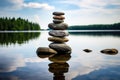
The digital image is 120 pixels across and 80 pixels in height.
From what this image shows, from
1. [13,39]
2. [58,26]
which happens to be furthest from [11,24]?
[58,26]

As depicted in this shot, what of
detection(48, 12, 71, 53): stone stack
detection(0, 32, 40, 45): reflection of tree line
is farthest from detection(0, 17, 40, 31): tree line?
detection(48, 12, 71, 53): stone stack

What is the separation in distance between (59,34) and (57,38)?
81cm

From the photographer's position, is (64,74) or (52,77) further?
(64,74)

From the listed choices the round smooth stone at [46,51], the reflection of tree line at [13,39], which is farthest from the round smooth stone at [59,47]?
the reflection of tree line at [13,39]

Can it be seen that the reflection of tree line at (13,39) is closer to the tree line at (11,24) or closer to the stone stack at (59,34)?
the stone stack at (59,34)

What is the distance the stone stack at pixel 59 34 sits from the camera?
34875mm

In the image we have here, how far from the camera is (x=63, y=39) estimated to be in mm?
35344

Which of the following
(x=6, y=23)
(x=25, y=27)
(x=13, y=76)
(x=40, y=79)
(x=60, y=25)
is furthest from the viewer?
(x=25, y=27)

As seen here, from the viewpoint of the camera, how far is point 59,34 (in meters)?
35.6

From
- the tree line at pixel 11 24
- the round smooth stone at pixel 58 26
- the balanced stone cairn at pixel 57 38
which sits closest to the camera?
the balanced stone cairn at pixel 57 38

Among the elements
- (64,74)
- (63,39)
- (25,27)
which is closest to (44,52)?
(63,39)

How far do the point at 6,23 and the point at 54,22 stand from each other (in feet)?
428

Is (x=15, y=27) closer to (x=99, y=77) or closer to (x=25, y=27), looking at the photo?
(x=25, y=27)

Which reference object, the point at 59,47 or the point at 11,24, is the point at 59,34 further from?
the point at 11,24
